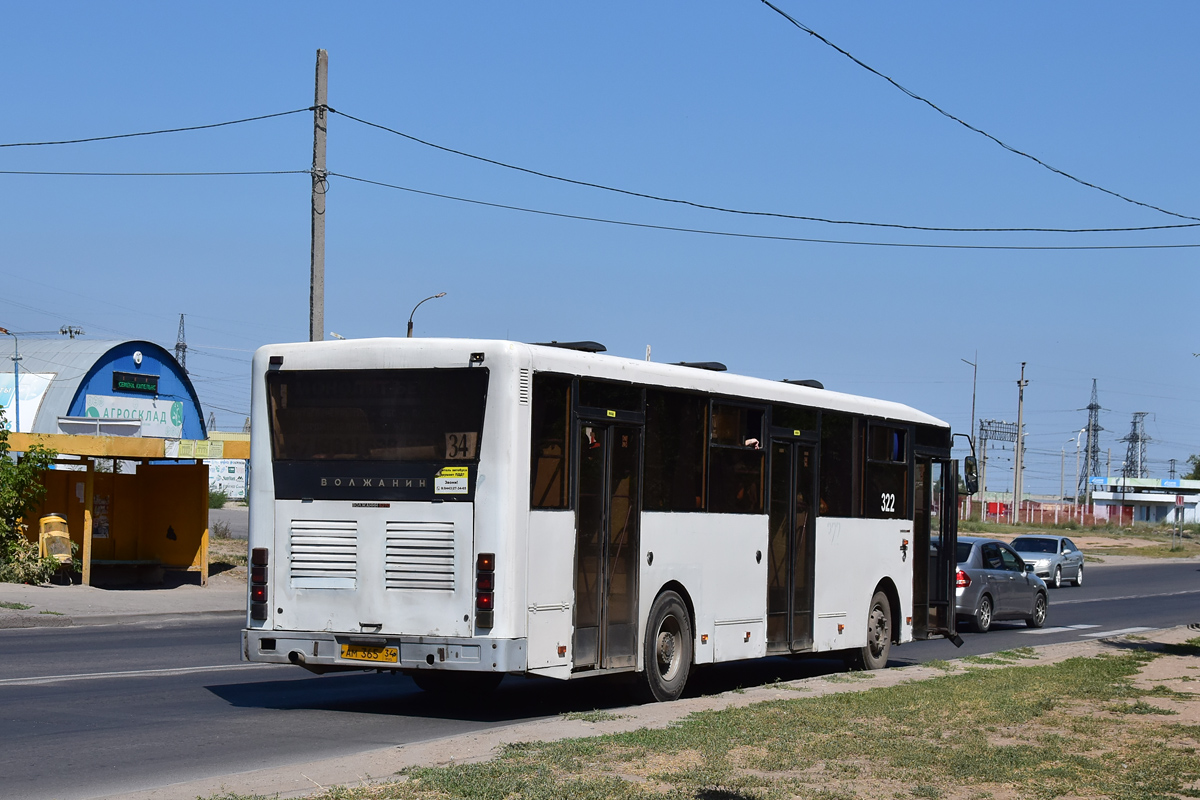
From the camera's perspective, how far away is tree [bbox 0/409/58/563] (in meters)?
25.9

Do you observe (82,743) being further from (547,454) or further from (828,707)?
(828,707)

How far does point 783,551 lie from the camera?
15.1 metres

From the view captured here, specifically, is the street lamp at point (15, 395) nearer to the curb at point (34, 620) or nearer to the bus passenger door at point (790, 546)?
the curb at point (34, 620)

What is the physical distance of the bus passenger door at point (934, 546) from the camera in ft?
59.5

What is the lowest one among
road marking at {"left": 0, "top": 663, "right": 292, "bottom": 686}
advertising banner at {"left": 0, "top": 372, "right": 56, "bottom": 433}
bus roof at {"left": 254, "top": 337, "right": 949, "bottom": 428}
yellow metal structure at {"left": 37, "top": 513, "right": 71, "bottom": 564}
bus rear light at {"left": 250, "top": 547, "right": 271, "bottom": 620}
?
road marking at {"left": 0, "top": 663, "right": 292, "bottom": 686}

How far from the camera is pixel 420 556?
37.3 ft

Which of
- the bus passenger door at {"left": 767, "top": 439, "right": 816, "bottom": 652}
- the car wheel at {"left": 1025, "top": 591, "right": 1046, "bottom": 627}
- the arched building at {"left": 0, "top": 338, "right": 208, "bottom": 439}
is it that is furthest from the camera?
the arched building at {"left": 0, "top": 338, "right": 208, "bottom": 439}

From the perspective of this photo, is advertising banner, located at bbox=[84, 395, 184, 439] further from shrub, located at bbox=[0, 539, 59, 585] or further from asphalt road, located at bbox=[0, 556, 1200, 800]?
asphalt road, located at bbox=[0, 556, 1200, 800]

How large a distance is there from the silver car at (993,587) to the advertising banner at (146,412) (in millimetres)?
26134

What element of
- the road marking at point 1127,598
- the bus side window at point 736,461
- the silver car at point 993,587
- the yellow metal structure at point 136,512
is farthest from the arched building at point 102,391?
A: the bus side window at point 736,461

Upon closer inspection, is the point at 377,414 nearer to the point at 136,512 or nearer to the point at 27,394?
the point at 136,512

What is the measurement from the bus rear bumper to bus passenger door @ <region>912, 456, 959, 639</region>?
27.5ft

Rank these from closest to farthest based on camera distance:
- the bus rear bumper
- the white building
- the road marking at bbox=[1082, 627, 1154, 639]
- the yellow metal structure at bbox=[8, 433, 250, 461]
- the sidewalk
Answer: the bus rear bumper
the sidewalk
the road marking at bbox=[1082, 627, 1154, 639]
the yellow metal structure at bbox=[8, 433, 250, 461]
the white building

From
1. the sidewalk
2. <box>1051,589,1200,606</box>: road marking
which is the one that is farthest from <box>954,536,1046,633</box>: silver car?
the sidewalk
